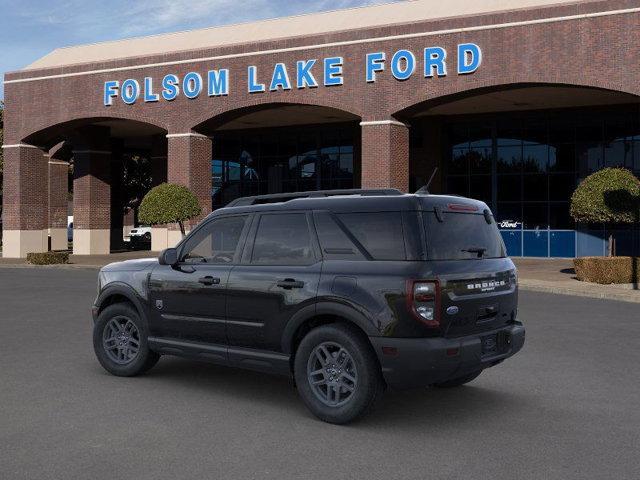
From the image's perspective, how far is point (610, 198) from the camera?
72.1 feet

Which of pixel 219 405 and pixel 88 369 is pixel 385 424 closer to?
pixel 219 405

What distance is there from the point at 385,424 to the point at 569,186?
29.6m

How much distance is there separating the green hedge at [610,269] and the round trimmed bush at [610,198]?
1.63 m

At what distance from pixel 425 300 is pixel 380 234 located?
0.70 metres

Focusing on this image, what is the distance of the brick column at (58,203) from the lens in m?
41.4

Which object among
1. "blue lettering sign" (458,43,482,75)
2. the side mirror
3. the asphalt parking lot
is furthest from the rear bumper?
"blue lettering sign" (458,43,482,75)

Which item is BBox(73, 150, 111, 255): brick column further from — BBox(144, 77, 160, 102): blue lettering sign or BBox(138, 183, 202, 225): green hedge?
BBox(138, 183, 202, 225): green hedge

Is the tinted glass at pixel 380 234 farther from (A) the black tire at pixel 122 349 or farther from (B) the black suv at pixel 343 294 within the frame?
(A) the black tire at pixel 122 349

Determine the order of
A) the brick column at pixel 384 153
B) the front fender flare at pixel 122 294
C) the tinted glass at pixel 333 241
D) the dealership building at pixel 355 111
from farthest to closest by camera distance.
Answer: the brick column at pixel 384 153
the dealership building at pixel 355 111
the front fender flare at pixel 122 294
the tinted glass at pixel 333 241

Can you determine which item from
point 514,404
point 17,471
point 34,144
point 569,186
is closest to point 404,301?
point 514,404

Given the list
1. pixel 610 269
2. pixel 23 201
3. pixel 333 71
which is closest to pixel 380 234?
pixel 610 269

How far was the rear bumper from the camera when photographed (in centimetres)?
598

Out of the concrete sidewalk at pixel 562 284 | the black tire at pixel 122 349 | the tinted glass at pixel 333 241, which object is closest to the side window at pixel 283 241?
the tinted glass at pixel 333 241

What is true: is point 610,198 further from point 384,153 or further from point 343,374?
point 343,374
